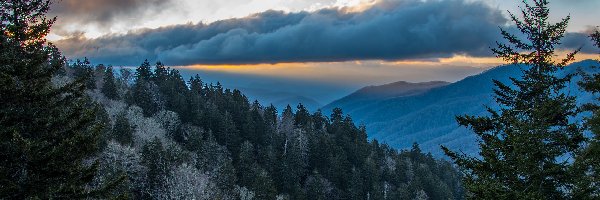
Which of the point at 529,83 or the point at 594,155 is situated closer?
Result: the point at 594,155

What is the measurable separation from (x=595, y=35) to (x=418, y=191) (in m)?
77.2

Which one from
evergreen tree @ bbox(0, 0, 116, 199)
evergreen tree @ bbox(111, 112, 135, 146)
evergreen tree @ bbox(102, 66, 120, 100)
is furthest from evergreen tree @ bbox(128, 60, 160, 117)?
evergreen tree @ bbox(0, 0, 116, 199)

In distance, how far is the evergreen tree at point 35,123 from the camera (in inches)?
521

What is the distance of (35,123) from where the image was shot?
1409 cm

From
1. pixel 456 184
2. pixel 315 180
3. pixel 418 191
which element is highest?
pixel 315 180

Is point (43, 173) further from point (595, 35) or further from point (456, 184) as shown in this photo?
point (456, 184)

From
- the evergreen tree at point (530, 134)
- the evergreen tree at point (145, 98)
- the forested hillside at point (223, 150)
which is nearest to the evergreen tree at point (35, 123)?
the evergreen tree at point (530, 134)

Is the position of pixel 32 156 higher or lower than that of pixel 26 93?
lower

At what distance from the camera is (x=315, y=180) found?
8106cm

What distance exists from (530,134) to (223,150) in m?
69.4

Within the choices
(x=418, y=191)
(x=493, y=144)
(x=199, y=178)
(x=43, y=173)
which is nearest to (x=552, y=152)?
(x=493, y=144)

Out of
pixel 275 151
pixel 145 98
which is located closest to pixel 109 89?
pixel 145 98

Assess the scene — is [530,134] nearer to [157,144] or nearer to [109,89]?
[157,144]

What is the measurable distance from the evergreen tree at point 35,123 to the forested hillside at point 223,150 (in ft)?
105
